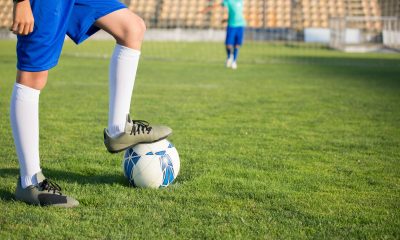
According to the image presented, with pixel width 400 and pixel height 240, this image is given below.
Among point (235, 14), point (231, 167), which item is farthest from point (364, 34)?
point (231, 167)

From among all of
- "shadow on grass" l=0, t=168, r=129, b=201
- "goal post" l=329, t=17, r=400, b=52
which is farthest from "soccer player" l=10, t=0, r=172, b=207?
"goal post" l=329, t=17, r=400, b=52

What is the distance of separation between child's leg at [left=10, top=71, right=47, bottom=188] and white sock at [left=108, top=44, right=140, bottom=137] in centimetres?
47

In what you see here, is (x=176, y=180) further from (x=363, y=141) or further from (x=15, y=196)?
(x=363, y=141)

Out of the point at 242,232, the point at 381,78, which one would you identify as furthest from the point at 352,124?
the point at 381,78

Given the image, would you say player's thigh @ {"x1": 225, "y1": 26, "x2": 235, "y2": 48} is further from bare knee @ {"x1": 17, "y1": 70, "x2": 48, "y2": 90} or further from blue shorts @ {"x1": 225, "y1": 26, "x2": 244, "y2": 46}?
bare knee @ {"x1": 17, "y1": 70, "x2": 48, "y2": 90}

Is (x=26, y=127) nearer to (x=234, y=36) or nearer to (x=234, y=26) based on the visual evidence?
(x=234, y=36)

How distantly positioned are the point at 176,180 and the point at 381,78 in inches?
382

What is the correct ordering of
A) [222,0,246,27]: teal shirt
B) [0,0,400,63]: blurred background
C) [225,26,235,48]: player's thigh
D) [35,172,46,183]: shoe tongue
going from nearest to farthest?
[35,172,46,183]: shoe tongue, [225,26,235,48]: player's thigh, [222,0,246,27]: teal shirt, [0,0,400,63]: blurred background

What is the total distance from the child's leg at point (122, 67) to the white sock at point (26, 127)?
0.50 metres

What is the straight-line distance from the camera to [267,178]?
4.12 meters

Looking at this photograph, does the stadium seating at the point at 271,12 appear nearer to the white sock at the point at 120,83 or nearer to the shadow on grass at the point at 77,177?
the shadow on grass at the point at 77,177

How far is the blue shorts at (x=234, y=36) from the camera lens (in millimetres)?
16812

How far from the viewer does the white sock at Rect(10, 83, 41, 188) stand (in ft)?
11.0

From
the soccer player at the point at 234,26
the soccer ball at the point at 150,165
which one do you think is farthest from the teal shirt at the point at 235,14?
the soccer ball at the point at 150,165
